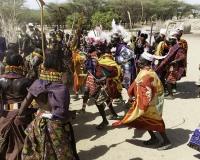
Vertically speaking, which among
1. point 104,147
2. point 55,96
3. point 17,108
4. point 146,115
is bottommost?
point 104,147

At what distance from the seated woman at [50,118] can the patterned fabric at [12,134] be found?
35 cm

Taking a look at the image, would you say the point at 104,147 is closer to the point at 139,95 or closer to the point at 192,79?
the point at 139,95

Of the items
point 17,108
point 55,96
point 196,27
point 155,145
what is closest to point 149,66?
point 155,145

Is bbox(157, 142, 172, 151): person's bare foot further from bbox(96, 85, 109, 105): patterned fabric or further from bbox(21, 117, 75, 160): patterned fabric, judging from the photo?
bbox(21, 117, 75, 160): patterned fabric

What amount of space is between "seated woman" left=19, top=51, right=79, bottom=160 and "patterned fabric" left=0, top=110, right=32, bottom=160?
13.7 inches

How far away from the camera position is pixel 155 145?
4.32 meters

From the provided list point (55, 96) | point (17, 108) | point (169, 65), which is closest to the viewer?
point (55, 96)

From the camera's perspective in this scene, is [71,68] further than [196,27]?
No

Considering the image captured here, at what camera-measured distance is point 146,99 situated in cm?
374

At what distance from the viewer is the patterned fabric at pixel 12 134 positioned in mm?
3141

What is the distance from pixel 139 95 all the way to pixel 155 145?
1126mm

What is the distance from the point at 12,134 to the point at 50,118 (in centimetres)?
80

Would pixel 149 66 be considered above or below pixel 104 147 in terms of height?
above

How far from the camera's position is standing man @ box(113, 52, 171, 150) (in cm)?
374
